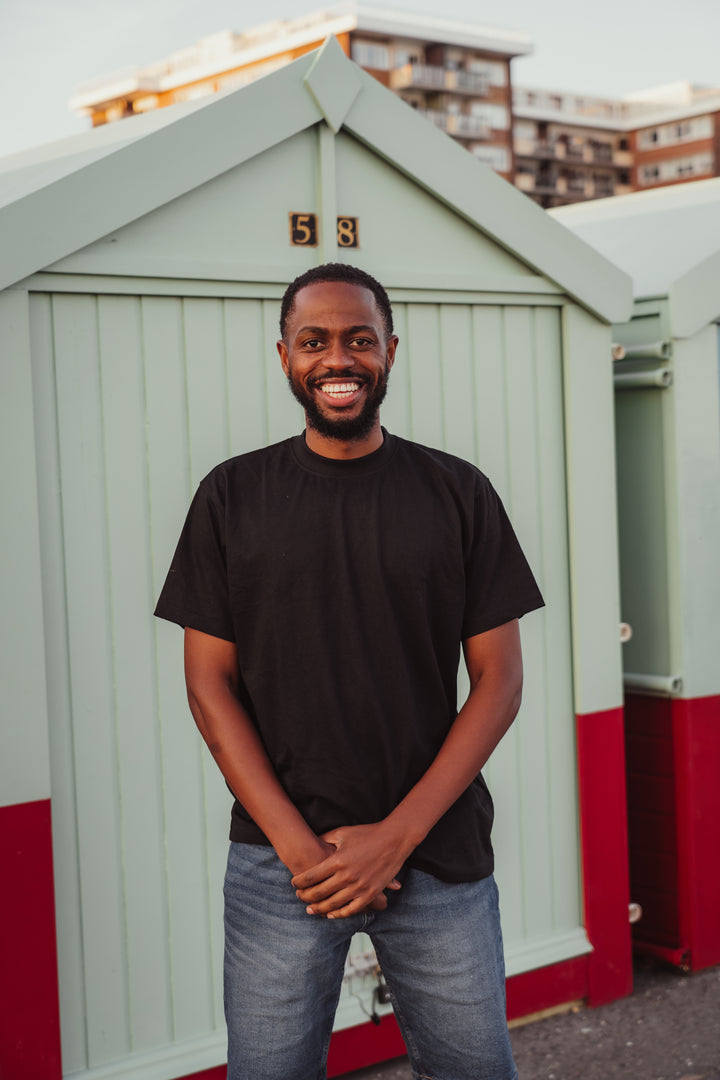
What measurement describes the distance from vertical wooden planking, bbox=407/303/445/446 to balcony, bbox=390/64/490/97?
1941 inches

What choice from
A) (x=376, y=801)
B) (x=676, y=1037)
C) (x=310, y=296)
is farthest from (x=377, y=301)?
(x=676, y=1037)

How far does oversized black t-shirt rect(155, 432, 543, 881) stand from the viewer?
2.02 m

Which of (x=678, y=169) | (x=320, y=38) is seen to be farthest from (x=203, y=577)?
(x=678, y=169)

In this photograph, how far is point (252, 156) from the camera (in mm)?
3229

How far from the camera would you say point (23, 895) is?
290cm

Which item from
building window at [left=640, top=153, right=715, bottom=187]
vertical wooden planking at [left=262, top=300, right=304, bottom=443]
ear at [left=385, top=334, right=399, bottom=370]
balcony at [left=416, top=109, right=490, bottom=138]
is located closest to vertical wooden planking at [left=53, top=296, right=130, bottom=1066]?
vertical wooden planking at [left=262, top=300, right=304, bottom=443]

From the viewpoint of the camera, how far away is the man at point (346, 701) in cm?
202

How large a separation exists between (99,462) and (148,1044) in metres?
1.55

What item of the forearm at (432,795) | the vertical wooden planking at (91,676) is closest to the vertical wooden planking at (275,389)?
the vertical wooden planking at (91,676)

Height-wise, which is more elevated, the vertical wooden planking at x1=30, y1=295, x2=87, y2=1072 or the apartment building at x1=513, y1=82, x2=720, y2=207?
the apartment building at x1=513, y1=82, x2=720, y2=207

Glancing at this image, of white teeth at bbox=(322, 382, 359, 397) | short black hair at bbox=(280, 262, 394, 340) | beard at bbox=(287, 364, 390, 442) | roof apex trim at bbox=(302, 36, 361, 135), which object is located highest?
roof apex trim at bbox=(302, 36, 361, 135)

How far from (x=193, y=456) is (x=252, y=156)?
2.74 ft

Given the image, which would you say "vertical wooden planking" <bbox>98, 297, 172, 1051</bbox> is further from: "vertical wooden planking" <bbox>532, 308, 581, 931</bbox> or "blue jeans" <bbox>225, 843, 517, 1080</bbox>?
"vertical wooden planking" <bbox>532, 308, 581, 931</bbox>

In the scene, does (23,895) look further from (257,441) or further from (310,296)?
(310,296)
